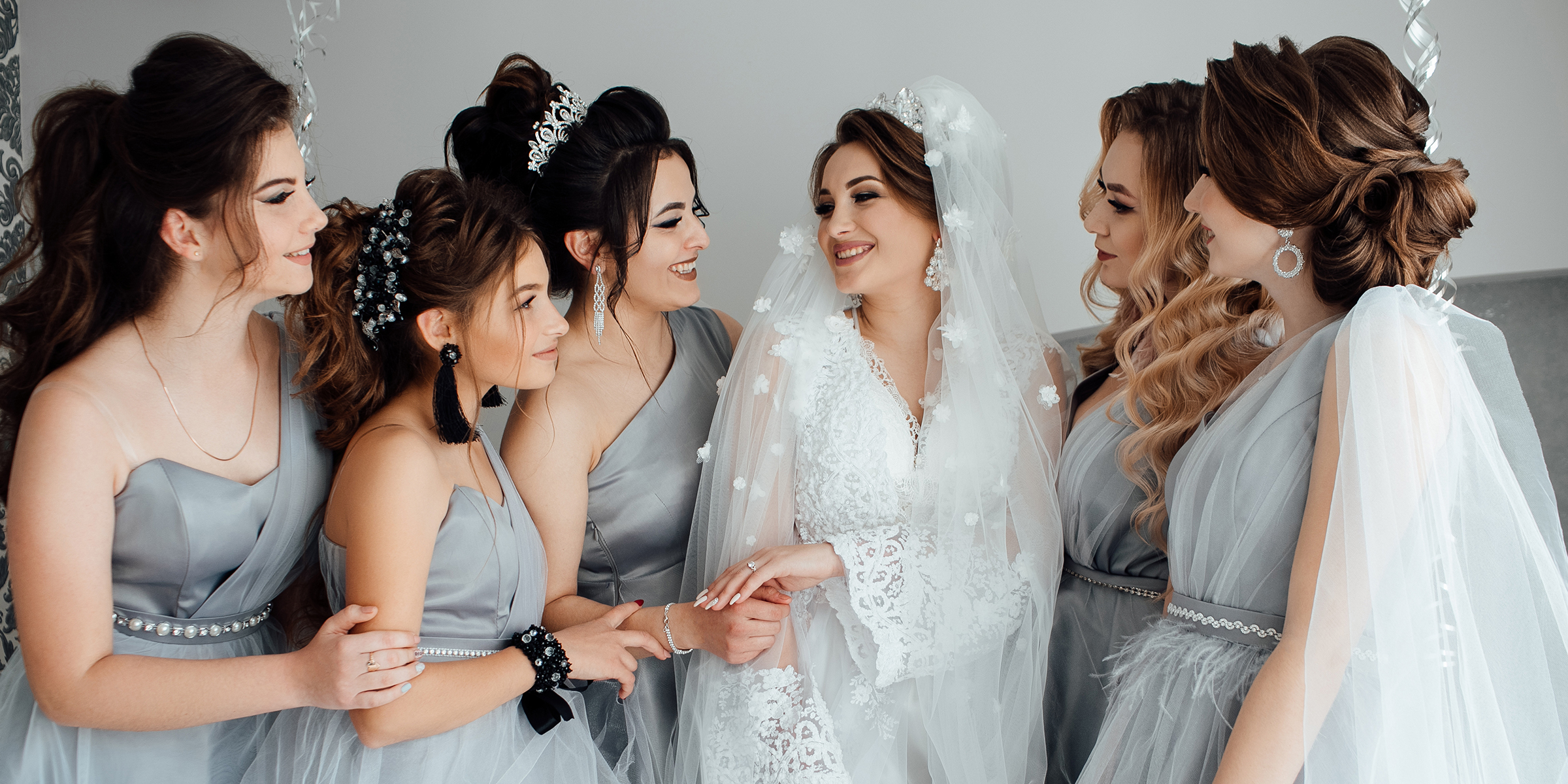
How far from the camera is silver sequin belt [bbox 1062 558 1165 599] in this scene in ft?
6.14

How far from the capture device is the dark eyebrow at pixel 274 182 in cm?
153

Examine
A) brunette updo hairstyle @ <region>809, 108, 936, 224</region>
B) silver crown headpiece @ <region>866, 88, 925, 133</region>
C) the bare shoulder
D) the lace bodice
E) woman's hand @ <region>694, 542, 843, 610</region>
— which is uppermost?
silver crown headpiece @ <region>866, 88, 925, 133</region>

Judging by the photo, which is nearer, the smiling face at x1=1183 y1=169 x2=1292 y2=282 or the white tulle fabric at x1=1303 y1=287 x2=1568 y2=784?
the white tulle fabric at x1=1303 y1=287 x2=1568 y2=784

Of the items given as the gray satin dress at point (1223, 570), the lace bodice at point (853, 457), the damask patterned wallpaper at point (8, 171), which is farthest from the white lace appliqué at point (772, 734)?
the damask patterned wallpaper at point (8, 171)

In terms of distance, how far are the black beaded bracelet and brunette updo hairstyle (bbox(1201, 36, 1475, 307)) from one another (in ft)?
4.61

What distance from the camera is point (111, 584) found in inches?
58.5

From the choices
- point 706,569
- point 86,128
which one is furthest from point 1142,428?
point 86,128

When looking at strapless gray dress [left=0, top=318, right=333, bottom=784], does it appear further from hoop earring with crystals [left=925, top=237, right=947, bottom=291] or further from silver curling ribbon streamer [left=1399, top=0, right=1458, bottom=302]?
silver curling ribbon streamer [left=1399, top=0, right=1458, bottom=302]

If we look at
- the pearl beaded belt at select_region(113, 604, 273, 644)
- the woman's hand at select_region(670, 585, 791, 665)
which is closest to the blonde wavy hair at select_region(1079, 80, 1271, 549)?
the woman's hand at select_region(670, 585, 791, 665)

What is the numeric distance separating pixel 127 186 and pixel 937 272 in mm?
1494

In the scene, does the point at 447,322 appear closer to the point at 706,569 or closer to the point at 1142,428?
the point at 706,569

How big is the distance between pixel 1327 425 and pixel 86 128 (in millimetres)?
1943

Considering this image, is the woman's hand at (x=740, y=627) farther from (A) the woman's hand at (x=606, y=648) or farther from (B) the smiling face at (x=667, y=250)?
(B) the smiling face at (x=667, y=250)

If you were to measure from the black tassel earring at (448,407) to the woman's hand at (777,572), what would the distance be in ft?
1.84
